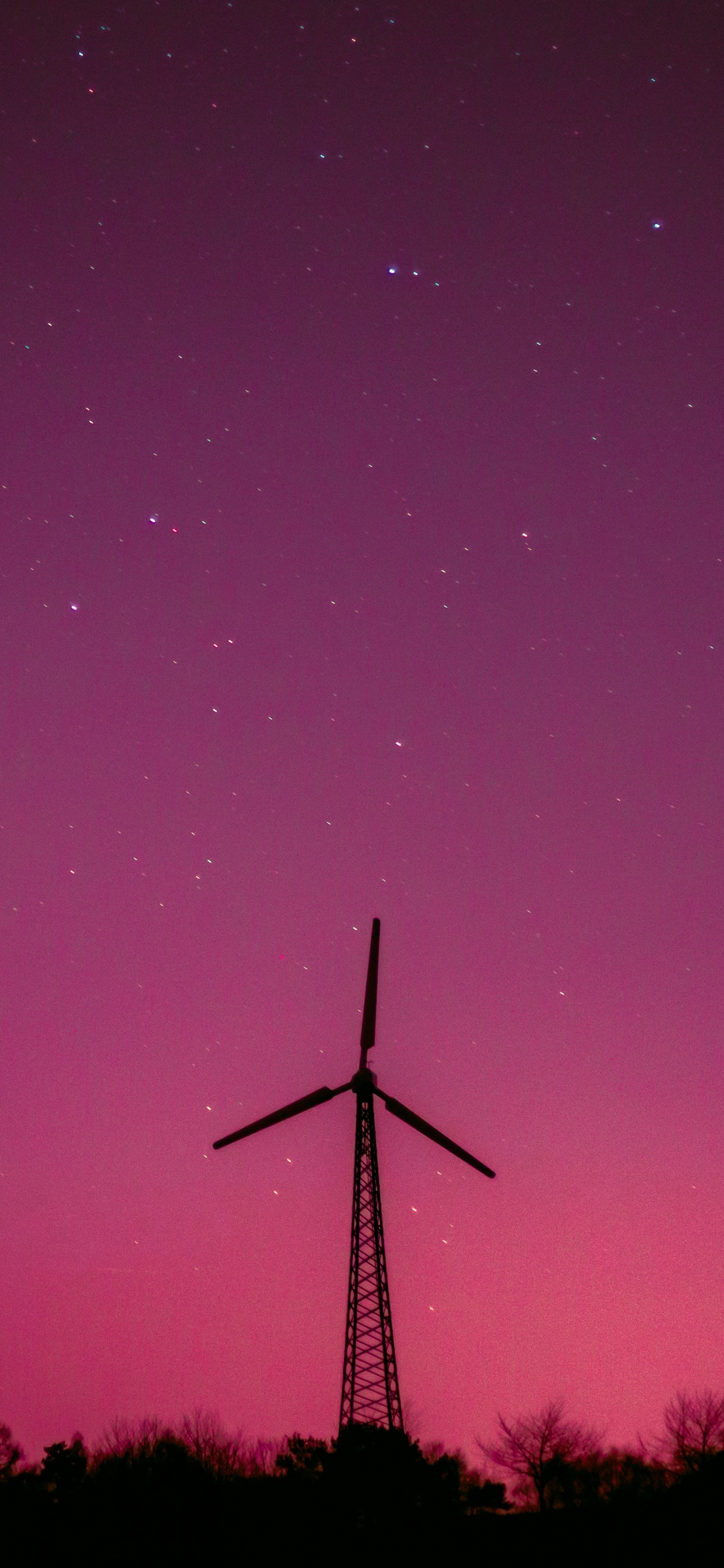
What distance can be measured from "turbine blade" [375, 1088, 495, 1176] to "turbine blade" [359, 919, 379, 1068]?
2.12 meters

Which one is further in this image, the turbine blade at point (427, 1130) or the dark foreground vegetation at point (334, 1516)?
the turbine blade at point (427, 1130)

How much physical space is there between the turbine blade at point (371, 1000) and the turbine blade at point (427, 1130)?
2119 mm

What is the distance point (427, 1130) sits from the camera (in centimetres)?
5225

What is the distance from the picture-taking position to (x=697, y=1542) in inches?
1517

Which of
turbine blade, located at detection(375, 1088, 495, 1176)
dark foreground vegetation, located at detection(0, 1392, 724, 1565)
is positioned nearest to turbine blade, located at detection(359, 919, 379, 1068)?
turbine blade, located at detection(375, 1088, 495, 1176)

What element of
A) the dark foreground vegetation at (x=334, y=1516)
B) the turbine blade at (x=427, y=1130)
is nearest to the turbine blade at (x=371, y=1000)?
the turbine blade at (x=427, y=1130)

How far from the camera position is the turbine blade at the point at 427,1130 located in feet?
171

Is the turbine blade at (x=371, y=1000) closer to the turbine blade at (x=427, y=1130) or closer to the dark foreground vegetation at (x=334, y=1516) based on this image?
the turbine blade at (x=427, y=1130)


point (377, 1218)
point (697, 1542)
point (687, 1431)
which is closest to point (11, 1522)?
point (377, 1218)

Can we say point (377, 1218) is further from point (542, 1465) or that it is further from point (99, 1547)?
point (542, 1465)

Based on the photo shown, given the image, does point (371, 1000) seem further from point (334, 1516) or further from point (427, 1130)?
point (334, 1516)

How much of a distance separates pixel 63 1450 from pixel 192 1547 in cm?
1109

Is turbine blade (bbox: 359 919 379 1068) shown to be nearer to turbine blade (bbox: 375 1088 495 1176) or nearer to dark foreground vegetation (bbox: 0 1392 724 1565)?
turbine blade (bbox: 375 1088 495 1176)

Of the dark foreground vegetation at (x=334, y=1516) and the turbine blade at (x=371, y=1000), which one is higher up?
the turbine blade at (x=371, y=1000)
